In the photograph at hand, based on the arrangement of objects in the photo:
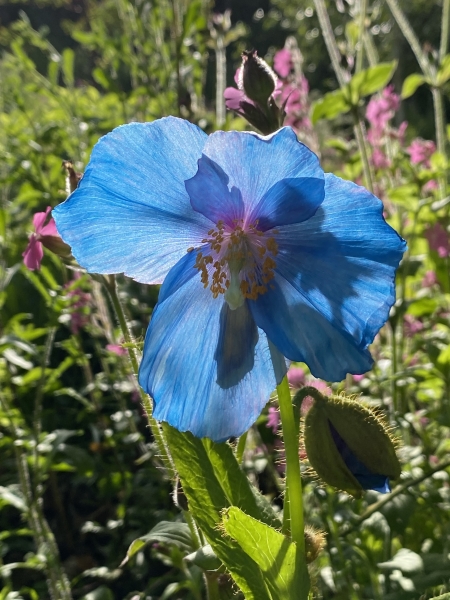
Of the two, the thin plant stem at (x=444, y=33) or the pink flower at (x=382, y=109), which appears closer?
the thin plant stem at (x=444, y=33)

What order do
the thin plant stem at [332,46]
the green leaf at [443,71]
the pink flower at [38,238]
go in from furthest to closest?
the green leaf at [443,71], the thin plant stem at [332,46], the pink flower at [38,238]

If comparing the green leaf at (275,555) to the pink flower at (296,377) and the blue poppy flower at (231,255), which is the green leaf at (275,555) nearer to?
the blue poppy flower at (231,255)

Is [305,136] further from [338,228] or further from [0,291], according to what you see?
[338,228]

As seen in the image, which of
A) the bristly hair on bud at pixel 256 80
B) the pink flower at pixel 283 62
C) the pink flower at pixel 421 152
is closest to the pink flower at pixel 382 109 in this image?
the pink flower at pixel 421 152

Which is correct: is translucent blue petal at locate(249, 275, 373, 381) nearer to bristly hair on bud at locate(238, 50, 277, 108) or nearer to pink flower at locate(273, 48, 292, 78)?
bristly hair on bud at locate(238, 50, 277, 108)

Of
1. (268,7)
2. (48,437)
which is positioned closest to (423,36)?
(268,7)

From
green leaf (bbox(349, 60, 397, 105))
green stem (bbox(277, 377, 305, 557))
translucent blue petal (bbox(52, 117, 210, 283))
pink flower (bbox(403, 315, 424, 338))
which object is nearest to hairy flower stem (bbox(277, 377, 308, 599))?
green stem (bbox(277, 377, 305, 557))

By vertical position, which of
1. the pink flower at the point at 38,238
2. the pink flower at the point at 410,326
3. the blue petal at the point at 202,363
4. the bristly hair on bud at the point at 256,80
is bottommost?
the blue petal at the point at 202,363
